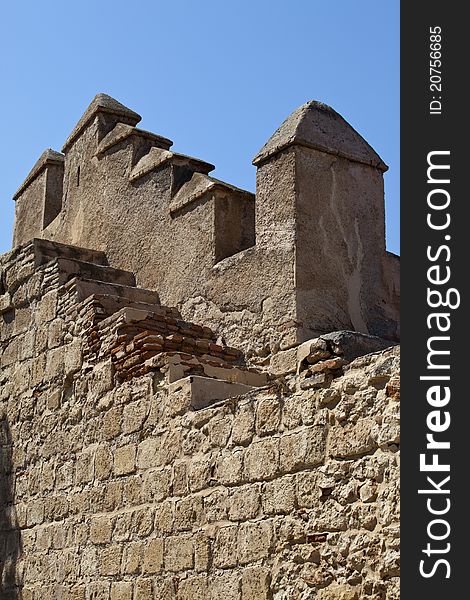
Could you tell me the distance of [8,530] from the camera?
760 cm

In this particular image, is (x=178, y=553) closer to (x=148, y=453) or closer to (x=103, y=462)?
(x=148, y=453)

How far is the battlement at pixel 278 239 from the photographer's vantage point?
6.59 meters

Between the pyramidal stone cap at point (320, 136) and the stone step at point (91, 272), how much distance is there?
1.59 metres

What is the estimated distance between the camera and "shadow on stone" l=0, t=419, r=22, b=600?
742cm

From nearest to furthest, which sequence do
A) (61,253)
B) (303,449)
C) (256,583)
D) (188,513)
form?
(303,449)
(256,583)
(188,513)
(61,253)

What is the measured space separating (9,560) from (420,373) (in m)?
4.39

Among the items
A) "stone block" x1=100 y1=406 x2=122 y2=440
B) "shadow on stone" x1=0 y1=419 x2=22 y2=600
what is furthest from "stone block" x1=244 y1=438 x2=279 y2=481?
"shadow on stone" x1=0 y1=419 x2=22 y2=600

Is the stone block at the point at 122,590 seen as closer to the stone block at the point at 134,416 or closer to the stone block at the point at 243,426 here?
the stone block at the point at 134,416

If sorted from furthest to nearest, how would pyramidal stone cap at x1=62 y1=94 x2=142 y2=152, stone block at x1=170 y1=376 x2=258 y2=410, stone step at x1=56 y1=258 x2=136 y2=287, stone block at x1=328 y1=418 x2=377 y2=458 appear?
pyramidal stone cap at x1=62 y1=94 x2=142 y2=152 < stone step at x1=56 y1=258 x2=136 y2=287 < stone block at x1=170 y1=376 x2=258 y2=410 < stone block at x1=328 y1=418 x2=377 y2=458

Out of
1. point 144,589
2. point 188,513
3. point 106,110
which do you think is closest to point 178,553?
point 188,513

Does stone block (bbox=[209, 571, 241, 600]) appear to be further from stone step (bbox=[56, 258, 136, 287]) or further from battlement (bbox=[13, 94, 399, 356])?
stone step (bbox=[56, 258, 136, 287])

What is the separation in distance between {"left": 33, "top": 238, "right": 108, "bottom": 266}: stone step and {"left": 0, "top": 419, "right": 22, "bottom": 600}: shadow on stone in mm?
1302

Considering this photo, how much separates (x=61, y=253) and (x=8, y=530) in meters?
2.17

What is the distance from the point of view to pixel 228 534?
5.30 meters
